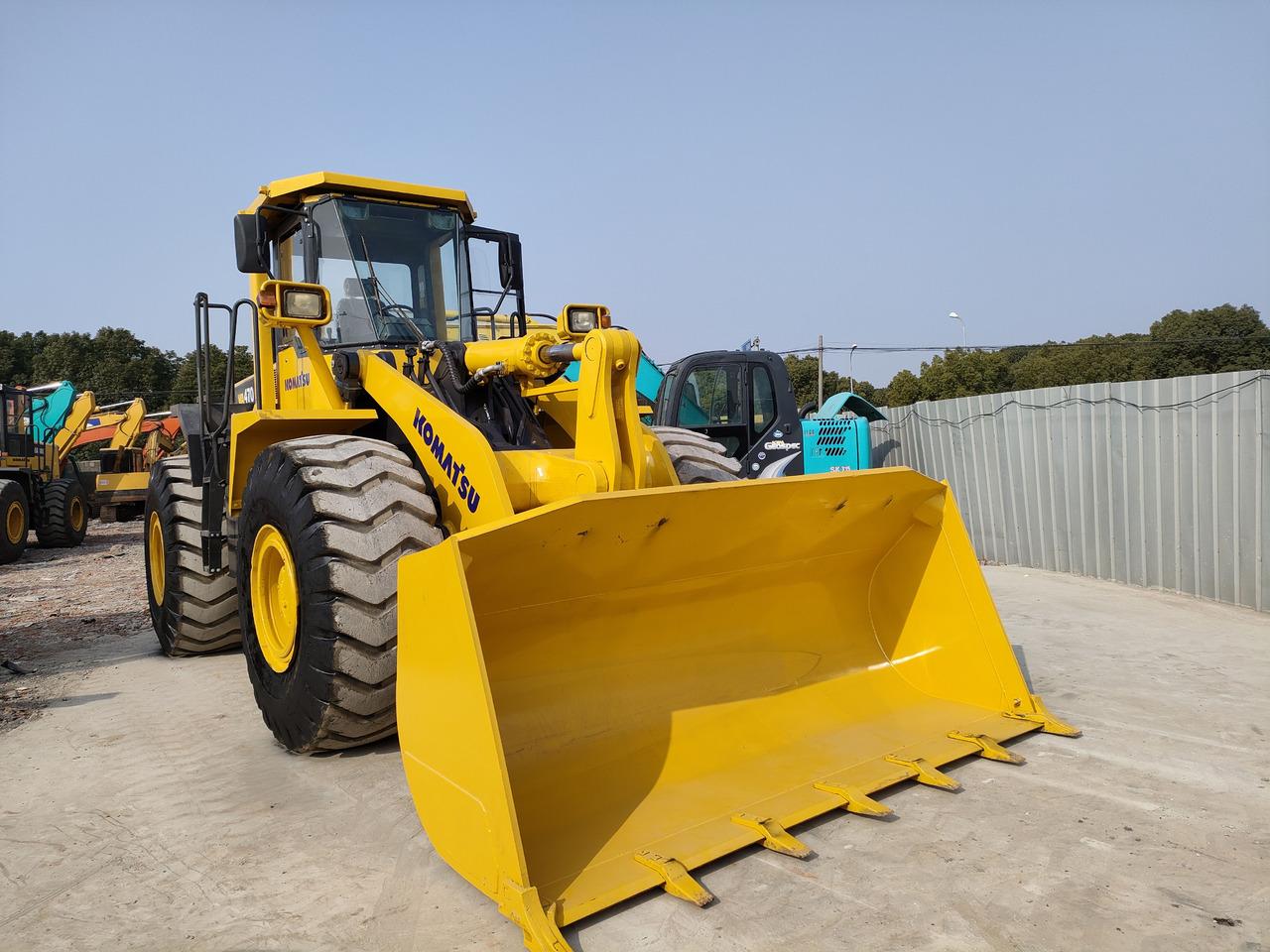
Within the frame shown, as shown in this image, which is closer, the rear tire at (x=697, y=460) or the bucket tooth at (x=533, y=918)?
the bucket tooth at (x=533, y=918)

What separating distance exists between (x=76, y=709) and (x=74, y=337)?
42977 millimetres

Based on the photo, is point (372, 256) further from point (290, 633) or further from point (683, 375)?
point (683, 375)

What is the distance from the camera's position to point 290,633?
14.0 ft

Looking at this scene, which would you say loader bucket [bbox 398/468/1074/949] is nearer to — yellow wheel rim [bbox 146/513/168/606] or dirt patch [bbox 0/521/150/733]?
dirt patch [bbox 0/521/150/733]

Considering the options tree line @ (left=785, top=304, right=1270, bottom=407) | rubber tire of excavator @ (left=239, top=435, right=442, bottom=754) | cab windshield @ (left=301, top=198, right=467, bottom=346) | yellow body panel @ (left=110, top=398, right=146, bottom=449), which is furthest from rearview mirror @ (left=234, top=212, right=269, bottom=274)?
tree line @ (left=785, top=304, right=1270, bottom=407)

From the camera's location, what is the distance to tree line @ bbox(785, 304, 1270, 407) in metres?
33.4

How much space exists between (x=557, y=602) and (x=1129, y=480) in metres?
7.32

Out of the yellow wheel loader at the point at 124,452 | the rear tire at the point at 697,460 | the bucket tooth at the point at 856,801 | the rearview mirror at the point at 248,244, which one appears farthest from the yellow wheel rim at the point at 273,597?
the yellow wheel loader at the point at 124,452

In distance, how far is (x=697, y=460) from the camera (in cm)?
532

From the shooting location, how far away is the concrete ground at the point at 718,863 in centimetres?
269

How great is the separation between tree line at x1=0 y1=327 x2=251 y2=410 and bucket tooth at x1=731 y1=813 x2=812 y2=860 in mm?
41014

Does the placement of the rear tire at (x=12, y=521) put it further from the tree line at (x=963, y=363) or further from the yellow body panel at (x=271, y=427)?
the tree line at (x=963, y=363)

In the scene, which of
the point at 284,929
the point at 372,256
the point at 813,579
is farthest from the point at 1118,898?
the point at 372,256

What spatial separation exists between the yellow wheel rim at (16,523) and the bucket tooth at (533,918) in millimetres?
15088
